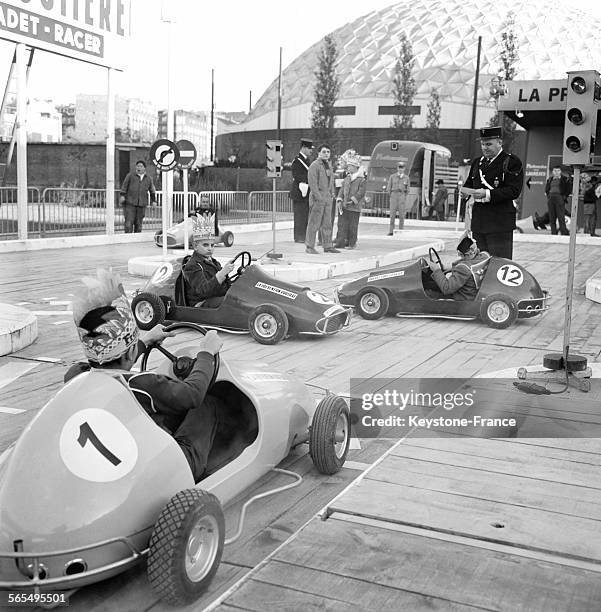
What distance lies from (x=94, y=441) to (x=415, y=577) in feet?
3.58

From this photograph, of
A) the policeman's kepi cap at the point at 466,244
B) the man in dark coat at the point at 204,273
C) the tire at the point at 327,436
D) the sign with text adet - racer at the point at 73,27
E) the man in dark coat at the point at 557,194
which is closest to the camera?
the tire at the point at 327,436

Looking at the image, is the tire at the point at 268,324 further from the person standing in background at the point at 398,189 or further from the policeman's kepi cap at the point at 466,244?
the person standing in background at the point at 398,189

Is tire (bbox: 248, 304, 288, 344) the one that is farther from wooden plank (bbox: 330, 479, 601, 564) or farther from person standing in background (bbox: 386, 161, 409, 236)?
person standing in background (bbox: 386, 161, 409, 236)

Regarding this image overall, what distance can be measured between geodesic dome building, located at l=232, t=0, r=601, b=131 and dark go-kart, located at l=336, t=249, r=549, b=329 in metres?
A: 47.1

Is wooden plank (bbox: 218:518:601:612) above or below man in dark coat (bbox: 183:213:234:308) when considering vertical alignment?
below

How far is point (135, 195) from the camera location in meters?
17.7

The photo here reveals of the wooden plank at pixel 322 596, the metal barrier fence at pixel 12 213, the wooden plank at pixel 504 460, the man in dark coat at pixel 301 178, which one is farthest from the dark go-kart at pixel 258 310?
the metal barrier fence at pixel 12 213

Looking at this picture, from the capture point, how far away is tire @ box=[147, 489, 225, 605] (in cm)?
252

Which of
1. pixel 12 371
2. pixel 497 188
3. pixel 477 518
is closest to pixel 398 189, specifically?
pixel 497 188

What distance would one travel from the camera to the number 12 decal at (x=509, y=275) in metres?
7.85

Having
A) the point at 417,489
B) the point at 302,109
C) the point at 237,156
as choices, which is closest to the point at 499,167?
the point at 417,489

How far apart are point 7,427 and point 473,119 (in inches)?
1838

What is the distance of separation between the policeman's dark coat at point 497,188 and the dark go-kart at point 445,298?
0.36 metres

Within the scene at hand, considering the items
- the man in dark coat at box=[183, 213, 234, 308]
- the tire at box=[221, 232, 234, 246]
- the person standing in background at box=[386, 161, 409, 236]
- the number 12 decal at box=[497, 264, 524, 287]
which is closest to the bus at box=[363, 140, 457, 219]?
the person standing in background at box=[386, 161, 409, 236]
